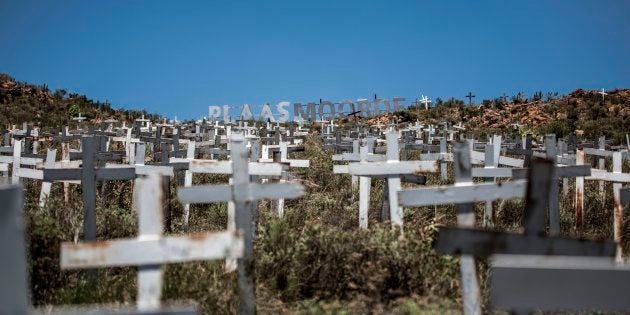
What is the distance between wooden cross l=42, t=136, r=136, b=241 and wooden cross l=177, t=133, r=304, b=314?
1991 mm

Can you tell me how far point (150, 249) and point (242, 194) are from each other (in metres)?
1.47

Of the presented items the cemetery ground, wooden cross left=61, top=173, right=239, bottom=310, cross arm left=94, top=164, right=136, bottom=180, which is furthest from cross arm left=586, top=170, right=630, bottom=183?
cross arm left=94, top=164, right=136, bottom=180

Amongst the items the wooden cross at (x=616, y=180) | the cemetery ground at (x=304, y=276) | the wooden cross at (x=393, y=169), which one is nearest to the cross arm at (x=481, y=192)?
the cemetery ground at (x=304, y=276)

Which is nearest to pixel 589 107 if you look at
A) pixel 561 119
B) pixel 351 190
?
pixel 561 119

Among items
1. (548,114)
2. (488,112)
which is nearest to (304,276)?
(548,114)

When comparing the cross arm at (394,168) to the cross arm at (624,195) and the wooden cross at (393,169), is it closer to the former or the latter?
the wooden cross at (393,169)

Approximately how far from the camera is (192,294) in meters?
4.27

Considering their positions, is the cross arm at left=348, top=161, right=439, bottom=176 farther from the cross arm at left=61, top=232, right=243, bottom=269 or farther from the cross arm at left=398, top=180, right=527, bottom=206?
the cross arm at left=61, top=232, right=243, bottom=269

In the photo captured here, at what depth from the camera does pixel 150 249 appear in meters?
2.89

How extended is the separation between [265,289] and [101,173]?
2.75 meters

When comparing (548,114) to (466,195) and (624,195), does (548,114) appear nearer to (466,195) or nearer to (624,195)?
(624,195)

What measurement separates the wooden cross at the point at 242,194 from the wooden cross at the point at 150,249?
1.18 m

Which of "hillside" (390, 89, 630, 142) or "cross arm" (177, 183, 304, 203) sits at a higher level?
"hillside" (390, 89, 630, 142)

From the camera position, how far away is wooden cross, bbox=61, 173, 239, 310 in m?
2.81
